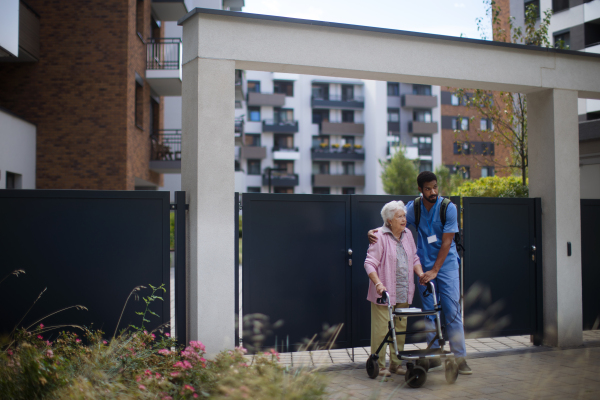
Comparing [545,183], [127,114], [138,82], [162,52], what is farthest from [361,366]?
[162,52]

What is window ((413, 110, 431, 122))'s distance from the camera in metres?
64.3

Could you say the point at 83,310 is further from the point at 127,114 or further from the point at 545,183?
the point at 127,114

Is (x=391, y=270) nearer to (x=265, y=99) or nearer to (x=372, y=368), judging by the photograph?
(x=372, y=368)

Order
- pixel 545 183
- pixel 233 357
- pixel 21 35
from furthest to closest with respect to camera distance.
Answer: pixel 21 35 → pixel 545 183 → pixel 233 357

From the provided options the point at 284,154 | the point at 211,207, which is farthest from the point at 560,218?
the point at 284,154

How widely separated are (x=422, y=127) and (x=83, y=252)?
198 ft

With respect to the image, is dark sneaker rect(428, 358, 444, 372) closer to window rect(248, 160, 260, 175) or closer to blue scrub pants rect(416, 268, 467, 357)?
blue scrub pants rect(416, 268, 467, 357)

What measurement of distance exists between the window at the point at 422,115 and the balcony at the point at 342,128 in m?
6.45

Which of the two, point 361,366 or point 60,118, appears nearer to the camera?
point 361,366

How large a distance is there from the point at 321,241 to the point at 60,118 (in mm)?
13287

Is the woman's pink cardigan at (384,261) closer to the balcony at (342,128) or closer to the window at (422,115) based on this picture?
the balcony at (342,128)

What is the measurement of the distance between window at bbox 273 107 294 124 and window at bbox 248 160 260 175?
17.9 ft

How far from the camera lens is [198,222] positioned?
596cm

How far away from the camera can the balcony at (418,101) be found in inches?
2473
